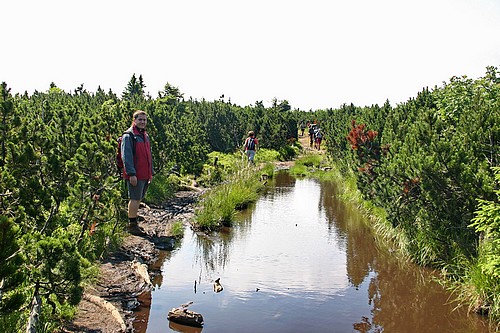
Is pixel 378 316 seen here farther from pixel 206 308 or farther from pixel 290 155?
pixel 290 155

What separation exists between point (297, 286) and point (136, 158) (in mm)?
3281

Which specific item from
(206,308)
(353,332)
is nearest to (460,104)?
(353,332)

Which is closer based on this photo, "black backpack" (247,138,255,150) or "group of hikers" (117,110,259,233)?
"group of hikers" (117,110,259,233)

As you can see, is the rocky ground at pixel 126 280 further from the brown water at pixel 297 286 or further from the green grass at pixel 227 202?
the green grass at pixel 227 202

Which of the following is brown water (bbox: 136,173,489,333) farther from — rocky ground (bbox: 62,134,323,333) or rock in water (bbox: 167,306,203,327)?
rocky ground (bbox: 62,134,323,333)

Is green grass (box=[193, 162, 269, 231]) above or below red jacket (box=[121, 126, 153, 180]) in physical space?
below

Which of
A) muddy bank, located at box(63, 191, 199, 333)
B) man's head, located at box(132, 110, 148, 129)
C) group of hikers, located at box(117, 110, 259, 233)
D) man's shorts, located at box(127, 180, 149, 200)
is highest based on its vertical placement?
man's head, located at box(132, 110, 148, 129)

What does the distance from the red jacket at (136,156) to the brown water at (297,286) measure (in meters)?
1.48

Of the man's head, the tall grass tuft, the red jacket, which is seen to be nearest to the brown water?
the tall grass tuft

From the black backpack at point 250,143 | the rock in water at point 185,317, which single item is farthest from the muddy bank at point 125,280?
the black backpack at point 250,143

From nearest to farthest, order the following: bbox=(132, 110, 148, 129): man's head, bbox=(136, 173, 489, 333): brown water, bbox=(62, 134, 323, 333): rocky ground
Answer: bbox=(62, 134, 323, 333): rocky ground, bbox=(136, 173, 489, 333): brown water, bbox=(132, 110, 148, 129): man's head

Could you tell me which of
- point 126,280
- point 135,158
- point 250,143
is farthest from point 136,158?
point 250,143

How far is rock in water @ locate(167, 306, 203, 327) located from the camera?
214 inches

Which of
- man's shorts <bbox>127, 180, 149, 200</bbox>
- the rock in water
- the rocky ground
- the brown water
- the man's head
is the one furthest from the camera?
man's shorts <bbox>127, 180, 149, 200</bbox>
